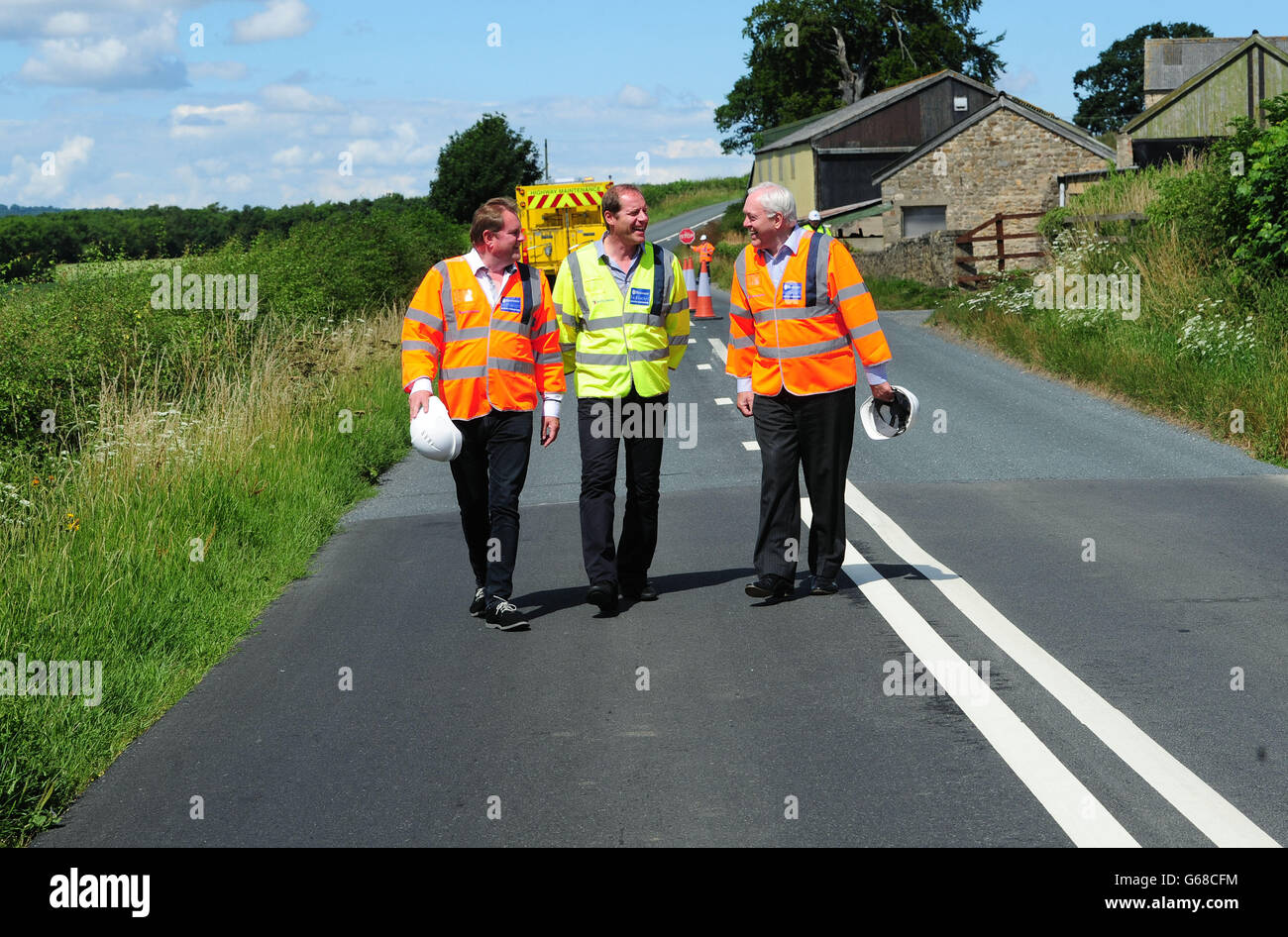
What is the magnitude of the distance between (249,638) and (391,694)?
145 centimetres

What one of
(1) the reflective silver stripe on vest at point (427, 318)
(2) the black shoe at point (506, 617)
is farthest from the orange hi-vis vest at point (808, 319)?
(2) the black shoe at point (506, 617)

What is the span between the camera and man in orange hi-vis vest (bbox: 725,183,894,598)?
23.3 ft

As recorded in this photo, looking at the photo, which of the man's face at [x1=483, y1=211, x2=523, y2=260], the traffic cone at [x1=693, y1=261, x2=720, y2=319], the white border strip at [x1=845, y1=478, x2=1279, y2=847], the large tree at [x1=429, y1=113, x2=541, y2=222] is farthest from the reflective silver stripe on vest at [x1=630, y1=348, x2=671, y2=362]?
the large tree at [x1=429, y1=113, x2=541, y2=222]

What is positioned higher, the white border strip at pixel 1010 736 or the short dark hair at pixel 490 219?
the short dark hair at pixel 490 219

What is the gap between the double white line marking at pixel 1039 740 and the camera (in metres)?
4.04

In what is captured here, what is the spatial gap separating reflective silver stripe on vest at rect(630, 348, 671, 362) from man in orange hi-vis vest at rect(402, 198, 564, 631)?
0.38m

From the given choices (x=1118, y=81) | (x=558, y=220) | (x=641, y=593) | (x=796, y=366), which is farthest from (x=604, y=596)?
(x=1118, y=81)
